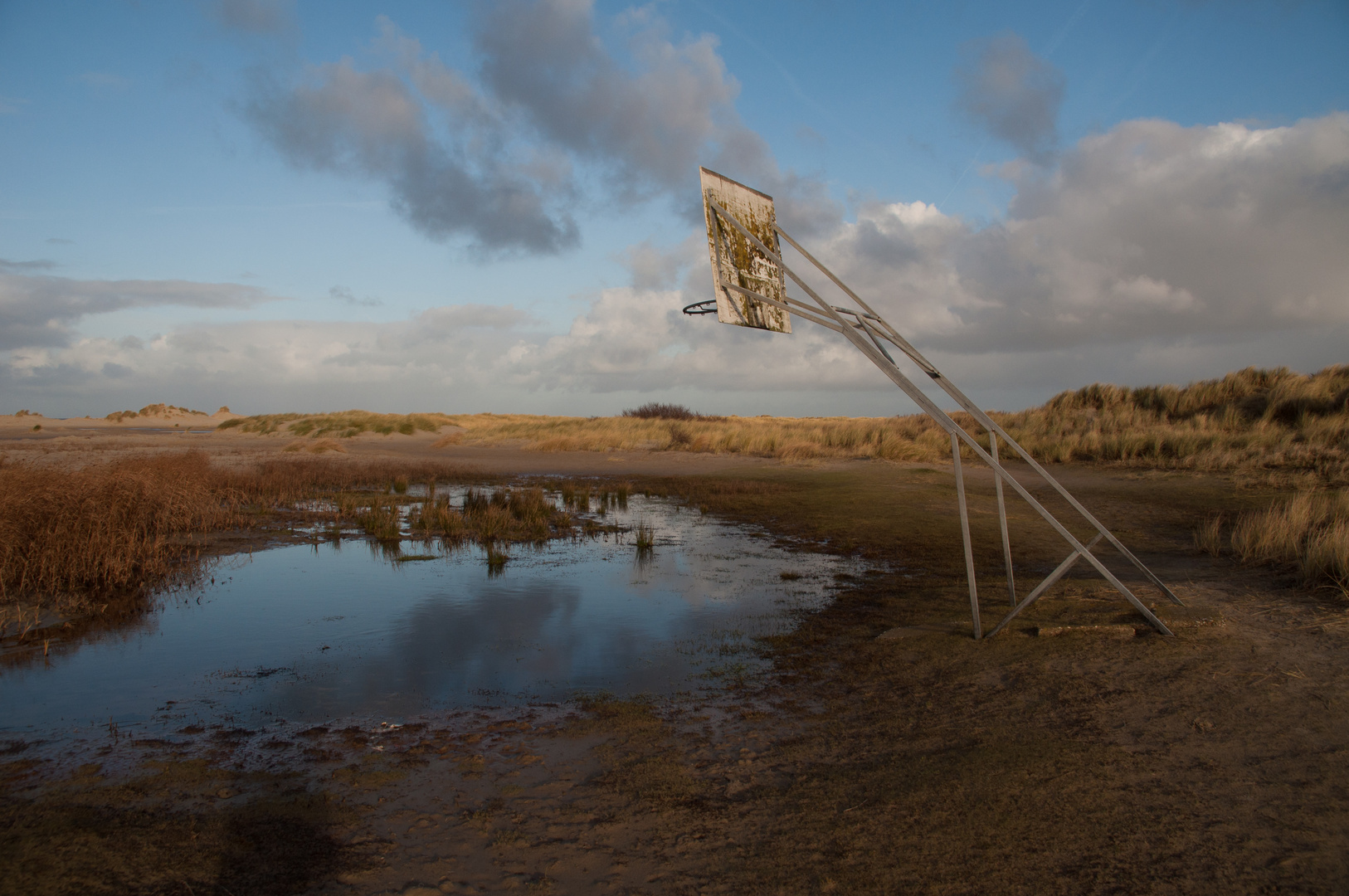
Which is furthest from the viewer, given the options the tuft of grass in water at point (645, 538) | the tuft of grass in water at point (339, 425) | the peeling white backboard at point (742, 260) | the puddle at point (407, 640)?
the tuft of grass in water at point (339, 425)

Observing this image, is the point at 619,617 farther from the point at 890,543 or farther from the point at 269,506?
the point at 269,506

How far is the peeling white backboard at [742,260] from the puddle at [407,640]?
3.12 meters

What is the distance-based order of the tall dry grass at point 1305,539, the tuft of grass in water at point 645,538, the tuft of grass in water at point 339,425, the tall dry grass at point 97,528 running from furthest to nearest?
1. the tuft of grass in water at point 339,425
2. the tuft of grass in water at point 645,538
3. the tall dry grass at point 97,528
4. the tall dry grass at point 1305,539

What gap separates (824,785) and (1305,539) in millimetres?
7924

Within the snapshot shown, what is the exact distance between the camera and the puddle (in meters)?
5.36

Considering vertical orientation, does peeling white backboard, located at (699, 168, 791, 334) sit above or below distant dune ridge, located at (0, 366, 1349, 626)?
above

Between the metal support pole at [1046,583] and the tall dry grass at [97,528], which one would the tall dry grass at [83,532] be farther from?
the metal support pole at [1046,583]

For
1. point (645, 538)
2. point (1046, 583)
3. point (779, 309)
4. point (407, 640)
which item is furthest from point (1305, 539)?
point (407, 640)

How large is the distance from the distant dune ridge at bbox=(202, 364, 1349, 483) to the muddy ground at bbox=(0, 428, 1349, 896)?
39.5 feet

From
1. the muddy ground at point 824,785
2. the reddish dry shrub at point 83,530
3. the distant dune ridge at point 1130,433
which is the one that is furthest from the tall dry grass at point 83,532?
the distant dune ridge at point 1130,433

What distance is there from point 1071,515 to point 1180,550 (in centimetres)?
328

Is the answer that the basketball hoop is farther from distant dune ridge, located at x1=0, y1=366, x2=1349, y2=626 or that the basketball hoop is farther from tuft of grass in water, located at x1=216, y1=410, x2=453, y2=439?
tuft of grass in water, located at x1=216, y1=410, x2=453, y2=439

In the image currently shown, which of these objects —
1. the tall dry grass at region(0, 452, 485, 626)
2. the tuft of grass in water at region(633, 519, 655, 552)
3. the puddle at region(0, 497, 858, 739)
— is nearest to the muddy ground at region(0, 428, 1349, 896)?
the puddle at region(0, 497, 858, 739)

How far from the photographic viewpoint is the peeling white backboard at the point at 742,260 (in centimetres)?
650
